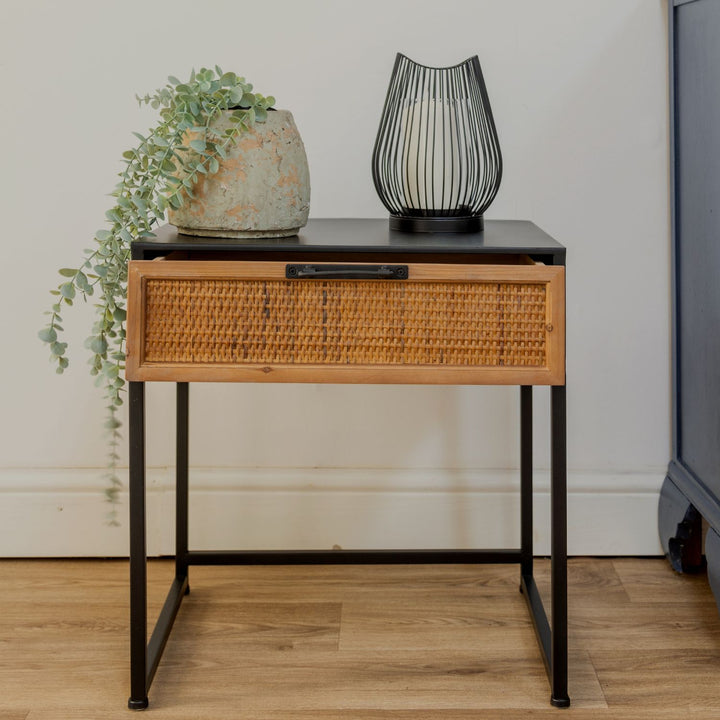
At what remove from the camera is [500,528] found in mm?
1689

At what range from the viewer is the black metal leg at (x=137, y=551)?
3.83ft

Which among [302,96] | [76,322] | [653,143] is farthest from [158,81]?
[653,143]

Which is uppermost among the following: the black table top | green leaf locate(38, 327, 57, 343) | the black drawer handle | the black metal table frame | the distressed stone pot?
the distressed stone pot

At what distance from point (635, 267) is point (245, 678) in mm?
944

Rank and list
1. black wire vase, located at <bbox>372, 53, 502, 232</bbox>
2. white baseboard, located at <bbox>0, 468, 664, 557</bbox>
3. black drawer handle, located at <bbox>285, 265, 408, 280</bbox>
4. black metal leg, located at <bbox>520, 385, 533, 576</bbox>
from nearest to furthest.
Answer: black drawer handle, located at <bbox>285, 265, 408, 280</bbox> < black wire vase, located at <bbox>372, 53, 502, 232</bbox> < black metal leg, located at <bbox>520, 385, 533, 576</bbox> < white baseboard, located at <bbox>0, 468, 664, 557</bbox>

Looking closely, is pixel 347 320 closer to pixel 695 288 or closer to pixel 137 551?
pixel 137 551

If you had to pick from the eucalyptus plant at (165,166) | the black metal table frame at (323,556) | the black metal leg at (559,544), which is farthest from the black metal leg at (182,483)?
the black metal leg at (559,544)

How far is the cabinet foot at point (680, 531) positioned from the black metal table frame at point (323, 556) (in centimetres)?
26

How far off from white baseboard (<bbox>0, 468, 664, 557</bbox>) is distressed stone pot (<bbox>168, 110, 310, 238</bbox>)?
0.61 metres

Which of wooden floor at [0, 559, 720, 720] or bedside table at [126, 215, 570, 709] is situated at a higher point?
bedside table at [126, 215, 570, 709]

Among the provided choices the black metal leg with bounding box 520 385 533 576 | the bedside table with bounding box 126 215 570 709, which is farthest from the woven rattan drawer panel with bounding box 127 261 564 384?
the black metal leg with bounding box 520 385 533 576

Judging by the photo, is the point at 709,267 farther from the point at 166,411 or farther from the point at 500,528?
the point at 166,411

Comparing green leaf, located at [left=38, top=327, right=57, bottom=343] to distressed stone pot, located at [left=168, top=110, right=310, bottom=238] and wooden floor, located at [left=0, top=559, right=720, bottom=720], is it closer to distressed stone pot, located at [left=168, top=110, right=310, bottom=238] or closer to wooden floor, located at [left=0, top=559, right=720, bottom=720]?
distressed stone pot, located at [left=168, top=110, right=310, bottom=238]

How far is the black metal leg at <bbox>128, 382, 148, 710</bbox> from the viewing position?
117 cm
